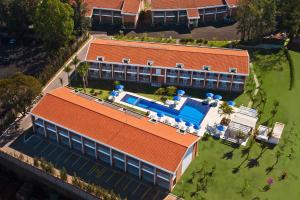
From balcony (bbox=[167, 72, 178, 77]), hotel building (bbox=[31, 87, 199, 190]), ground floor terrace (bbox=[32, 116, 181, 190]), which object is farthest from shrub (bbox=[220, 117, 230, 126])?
ground floor terrace (bbox=[32, 116, 181, 190])

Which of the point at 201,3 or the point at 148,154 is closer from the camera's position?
Answer: the point at 148,154

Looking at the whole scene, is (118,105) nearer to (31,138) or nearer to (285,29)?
(31,138)

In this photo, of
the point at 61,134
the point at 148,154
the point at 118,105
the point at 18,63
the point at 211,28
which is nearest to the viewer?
the point at 148,154

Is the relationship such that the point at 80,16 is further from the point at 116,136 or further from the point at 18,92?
the point at 116,136

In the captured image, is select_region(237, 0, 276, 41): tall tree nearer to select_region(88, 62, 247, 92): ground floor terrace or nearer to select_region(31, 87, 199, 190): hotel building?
select_region(88, 62, 247, 92): ground floor terrace

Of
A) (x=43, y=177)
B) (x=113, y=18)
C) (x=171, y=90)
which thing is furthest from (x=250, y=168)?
(x=113, y=18)

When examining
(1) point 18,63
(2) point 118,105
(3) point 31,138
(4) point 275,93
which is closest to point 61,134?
(3) point 31,138
